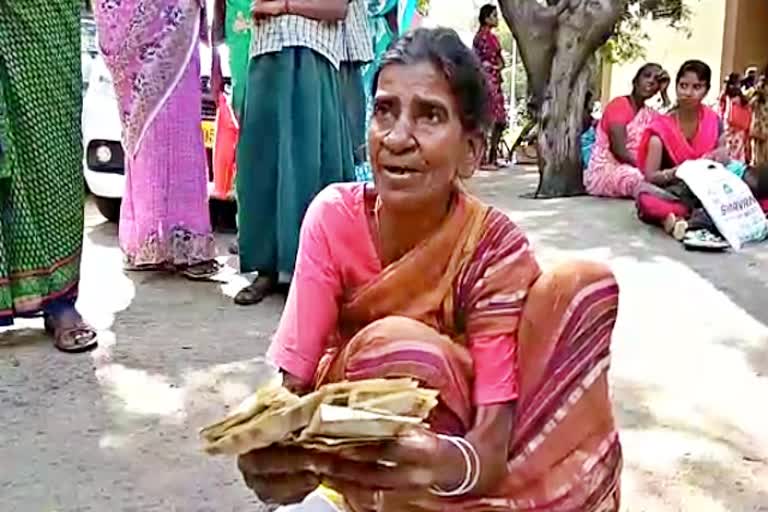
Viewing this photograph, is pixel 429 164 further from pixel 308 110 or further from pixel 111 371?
pixel 308 110

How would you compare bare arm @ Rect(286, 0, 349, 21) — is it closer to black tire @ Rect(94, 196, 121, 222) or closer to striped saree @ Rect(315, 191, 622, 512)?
striped saree @ Rect(315, 191, 622, 512)

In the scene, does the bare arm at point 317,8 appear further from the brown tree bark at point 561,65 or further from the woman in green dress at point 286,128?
the brown tree bark at point 561,65

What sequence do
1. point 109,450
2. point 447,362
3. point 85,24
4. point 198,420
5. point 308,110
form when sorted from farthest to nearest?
1. point 85,24
2. point 308,110
3. point 198,420
4. point 109,450
5. point 447,362

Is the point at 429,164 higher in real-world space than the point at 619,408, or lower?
higher

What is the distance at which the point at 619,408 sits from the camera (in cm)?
292

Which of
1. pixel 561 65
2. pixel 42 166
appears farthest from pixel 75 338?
pixel 561 65

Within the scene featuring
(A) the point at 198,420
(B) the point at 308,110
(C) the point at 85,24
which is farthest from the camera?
(C) the point at 85,24

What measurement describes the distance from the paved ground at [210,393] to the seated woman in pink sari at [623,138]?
8.81ft

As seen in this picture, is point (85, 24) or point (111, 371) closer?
point (111, 371)

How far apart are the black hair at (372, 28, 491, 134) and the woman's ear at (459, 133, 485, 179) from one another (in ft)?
0.06

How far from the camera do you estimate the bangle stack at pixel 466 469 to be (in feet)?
4.90

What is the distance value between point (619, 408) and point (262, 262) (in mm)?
1649

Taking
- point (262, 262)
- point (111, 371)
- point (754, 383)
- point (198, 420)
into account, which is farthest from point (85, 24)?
point (754, 383)

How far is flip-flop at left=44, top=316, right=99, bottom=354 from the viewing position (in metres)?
3.35
